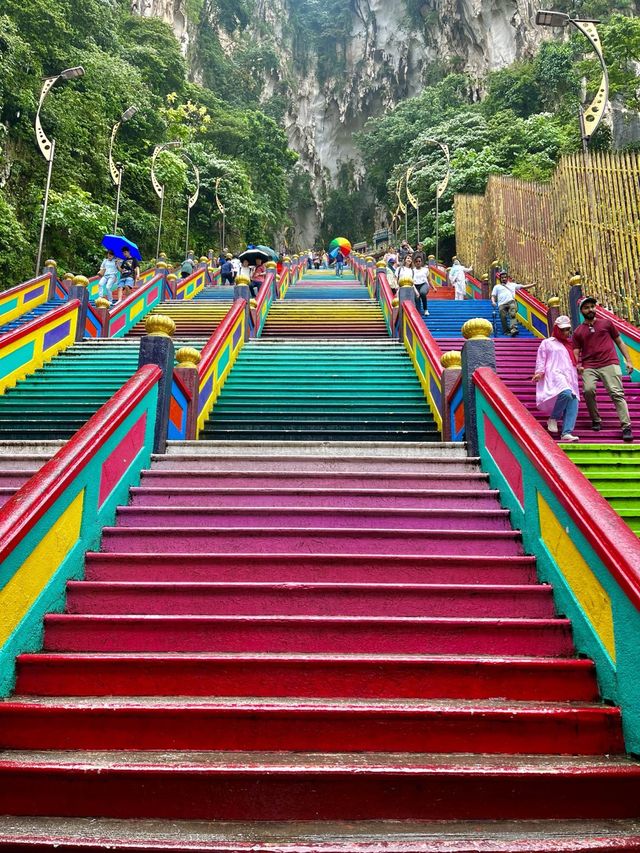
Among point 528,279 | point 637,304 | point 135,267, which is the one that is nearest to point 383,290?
point 528,279

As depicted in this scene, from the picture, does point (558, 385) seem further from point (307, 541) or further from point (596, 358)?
point (307, 541)

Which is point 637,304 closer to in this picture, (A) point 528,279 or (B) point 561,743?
(A) point 528,279

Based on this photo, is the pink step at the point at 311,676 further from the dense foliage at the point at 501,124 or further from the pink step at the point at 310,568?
the dense foliage at the point at 501,124

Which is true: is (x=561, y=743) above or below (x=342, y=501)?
below

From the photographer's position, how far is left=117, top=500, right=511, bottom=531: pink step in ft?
12.0

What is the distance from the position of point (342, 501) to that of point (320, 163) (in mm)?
57968

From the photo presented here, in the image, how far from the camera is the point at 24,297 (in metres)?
11.3

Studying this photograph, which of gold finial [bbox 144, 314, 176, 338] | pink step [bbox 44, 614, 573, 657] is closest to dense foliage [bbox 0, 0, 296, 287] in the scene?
gold finial [bbox 144, 314, 176, 338]

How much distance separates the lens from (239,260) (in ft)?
58.7

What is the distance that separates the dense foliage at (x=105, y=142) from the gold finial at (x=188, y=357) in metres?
11.2

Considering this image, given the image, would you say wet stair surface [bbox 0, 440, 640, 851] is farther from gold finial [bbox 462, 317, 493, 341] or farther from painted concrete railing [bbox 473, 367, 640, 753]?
gold finial [bbox 462, 317, 493, 341]

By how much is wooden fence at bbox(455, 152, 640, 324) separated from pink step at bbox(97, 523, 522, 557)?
6.99 metres

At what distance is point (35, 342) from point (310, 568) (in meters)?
6.46

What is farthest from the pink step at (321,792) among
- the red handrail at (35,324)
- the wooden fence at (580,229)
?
the wooden fence at (580,229)
